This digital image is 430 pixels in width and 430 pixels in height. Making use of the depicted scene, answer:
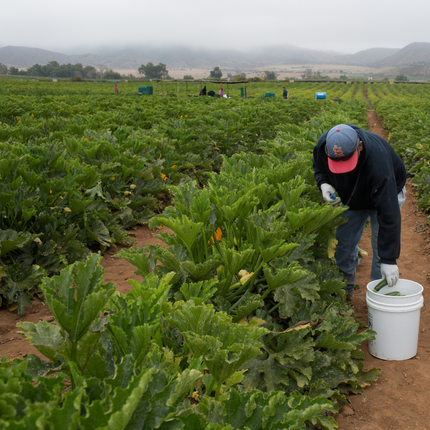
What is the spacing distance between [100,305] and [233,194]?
142cm

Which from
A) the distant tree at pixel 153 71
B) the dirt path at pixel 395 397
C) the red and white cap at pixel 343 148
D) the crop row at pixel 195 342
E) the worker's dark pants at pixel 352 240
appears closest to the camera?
the crop row at pixel 195 342

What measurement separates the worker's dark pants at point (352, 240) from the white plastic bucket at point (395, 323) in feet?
2.30

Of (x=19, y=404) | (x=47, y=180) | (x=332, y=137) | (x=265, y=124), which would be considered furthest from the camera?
(x=265, y=124)

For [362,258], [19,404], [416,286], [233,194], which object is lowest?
[362,258]

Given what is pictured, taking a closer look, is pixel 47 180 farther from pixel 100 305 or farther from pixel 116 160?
pixel 100 305

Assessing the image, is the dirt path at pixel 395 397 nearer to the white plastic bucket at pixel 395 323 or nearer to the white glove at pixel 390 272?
the white plastic bucket at pixel 395 323

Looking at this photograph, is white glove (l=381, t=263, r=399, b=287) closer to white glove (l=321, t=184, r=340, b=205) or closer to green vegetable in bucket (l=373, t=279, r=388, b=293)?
green vegetable in bucket (l=373, t=279, r=388, b=293)

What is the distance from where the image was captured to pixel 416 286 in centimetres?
341

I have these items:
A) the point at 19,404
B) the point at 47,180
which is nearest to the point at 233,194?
the point at 19,404

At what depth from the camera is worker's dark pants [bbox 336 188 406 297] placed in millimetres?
3933

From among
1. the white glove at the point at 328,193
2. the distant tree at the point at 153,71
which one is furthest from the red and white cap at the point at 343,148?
the distant tree at the point at 153,71

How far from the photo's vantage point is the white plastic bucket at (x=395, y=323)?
10.3ft

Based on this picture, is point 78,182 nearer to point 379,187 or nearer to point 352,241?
point 352,241

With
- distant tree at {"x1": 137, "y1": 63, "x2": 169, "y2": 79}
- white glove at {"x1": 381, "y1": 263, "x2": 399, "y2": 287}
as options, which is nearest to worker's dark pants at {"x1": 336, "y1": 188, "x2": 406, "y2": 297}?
white glove at {"x1": 381, "y1": 263, "x2": 399, "y2": 287}
